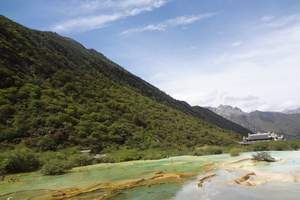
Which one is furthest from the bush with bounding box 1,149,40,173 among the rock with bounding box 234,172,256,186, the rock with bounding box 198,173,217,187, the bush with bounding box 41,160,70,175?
the rock with bounding box 234,172,256,186

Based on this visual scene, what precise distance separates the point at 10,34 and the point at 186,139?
185 feet

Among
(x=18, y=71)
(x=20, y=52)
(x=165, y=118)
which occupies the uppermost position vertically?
(x=20, y=52)

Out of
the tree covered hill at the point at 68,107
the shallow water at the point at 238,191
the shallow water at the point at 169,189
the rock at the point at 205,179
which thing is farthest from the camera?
the tree covered hill at the point at 68,107

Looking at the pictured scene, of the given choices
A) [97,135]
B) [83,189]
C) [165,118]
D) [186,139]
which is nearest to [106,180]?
[83,189]

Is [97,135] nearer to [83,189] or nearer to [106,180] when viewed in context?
Result: [106,180]

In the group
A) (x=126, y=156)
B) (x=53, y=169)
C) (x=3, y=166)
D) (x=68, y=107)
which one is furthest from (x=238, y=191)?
(x=68, y=107)

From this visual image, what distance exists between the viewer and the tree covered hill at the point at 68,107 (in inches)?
2771

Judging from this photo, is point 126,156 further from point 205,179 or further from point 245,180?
point 245,180

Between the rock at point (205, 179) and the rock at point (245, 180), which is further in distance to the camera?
the rock at point (205, 179)

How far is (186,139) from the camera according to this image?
92.9 meters

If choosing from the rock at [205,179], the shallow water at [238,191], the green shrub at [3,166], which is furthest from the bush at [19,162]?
the shallow water at [238,191]

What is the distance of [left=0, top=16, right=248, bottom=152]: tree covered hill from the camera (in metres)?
70.4

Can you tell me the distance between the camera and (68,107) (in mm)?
84312

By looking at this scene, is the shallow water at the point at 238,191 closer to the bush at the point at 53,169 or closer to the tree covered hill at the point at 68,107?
the bush at the point at 53,169
